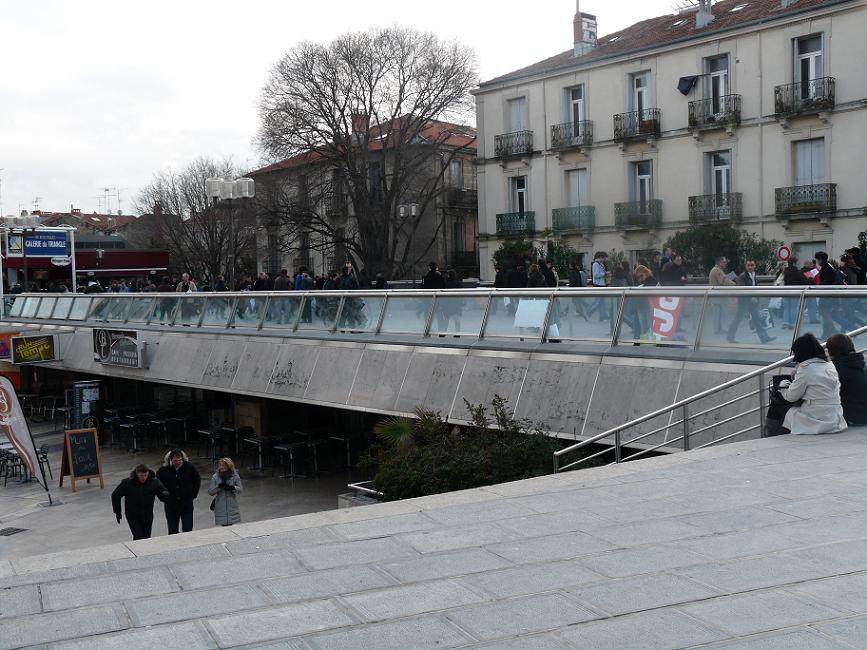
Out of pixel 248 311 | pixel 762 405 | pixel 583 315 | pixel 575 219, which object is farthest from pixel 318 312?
pixel 575 219

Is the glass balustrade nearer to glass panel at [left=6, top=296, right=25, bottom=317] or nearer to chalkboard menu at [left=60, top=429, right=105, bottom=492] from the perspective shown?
chalkboard menu at [left=60, top=429, right=105, bottom=492]

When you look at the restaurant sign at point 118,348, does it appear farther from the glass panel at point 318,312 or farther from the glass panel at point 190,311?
the glass panel at point 318,312

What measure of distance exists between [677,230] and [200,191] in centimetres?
4069

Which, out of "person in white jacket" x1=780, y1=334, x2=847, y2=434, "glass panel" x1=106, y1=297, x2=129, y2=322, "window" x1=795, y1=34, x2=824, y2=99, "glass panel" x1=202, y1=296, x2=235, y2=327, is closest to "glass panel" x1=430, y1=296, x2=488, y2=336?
"person in white jacket" x1=780, y1=334, x2=847, y2=434

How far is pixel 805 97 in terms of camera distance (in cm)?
3166

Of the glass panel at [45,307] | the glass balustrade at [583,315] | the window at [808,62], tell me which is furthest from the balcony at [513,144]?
the glass balustrade at [583,315]

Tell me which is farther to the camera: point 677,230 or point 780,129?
point 677,230

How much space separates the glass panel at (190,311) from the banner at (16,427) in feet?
16.8

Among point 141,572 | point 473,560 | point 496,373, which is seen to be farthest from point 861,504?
point 496,373

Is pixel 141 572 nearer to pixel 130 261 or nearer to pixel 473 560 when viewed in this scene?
pixel 473 560

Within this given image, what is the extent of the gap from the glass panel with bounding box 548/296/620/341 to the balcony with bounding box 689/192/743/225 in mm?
21568

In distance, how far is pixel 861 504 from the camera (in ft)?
23.0

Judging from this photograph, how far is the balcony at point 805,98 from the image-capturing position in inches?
1217

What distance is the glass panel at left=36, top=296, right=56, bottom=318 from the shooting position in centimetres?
3284
